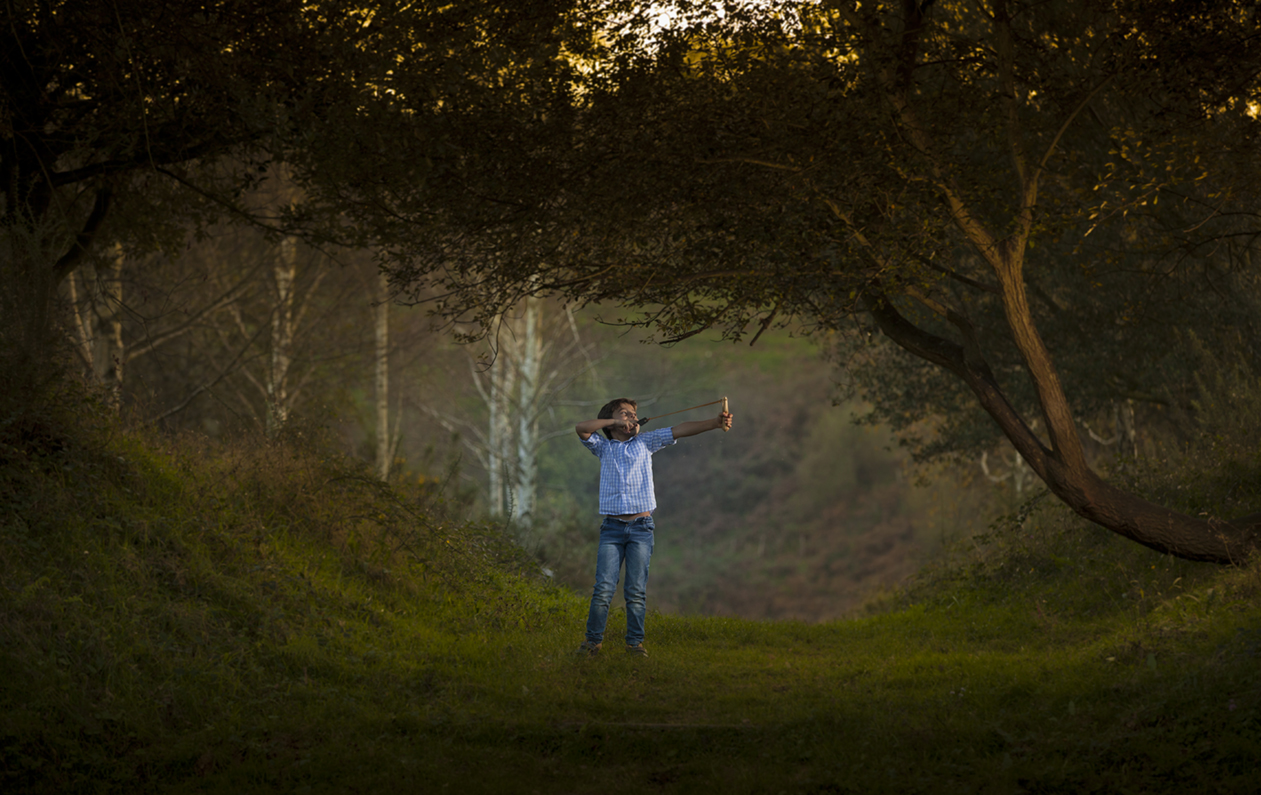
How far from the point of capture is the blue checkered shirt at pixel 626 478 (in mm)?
8078

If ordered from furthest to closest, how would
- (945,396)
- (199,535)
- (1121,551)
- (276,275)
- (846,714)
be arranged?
(276,275) < (945,396) < (1121,551) < (199,535) < (846,714)

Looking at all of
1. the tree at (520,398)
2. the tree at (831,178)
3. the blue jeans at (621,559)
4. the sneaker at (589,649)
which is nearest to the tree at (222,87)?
the tree at (831,178)

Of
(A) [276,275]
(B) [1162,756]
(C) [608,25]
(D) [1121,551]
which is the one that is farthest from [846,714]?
(A) [276,275]

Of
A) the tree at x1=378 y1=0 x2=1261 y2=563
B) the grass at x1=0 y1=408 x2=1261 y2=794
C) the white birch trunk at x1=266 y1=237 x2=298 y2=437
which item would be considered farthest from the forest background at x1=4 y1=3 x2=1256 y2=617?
the white birch trunk at x1=266 y1=237 x2=298 y2=437

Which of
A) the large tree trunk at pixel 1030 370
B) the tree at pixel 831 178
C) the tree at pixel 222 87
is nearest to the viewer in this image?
the tree at pixel 831 178

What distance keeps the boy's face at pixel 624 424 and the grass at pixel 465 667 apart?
6.02ft

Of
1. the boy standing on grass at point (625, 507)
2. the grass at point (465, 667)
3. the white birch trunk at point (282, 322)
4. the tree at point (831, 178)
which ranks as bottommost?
the grass at point (465, 667)

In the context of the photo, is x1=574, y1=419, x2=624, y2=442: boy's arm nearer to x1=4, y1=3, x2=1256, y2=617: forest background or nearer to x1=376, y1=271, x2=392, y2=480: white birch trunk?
x1=4, y1=3, x2=1256, y2=617: forest background

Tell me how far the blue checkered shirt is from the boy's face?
10 centimetres

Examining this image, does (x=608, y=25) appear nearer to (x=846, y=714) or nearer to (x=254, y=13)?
(x=254, y=13)

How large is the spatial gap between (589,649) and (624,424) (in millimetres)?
1870

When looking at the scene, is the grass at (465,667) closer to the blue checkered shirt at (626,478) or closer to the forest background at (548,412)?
the blue checkered shirt at (626,478)

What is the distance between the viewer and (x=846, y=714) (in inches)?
265

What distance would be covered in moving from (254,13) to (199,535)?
5.11m
